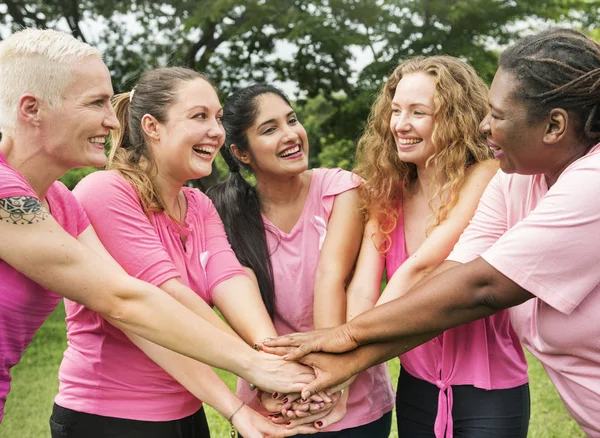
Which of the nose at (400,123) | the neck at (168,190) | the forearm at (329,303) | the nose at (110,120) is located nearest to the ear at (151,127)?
the neck at (168,190)

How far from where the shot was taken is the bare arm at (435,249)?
308cm

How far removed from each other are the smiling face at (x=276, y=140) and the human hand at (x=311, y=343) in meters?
0.86

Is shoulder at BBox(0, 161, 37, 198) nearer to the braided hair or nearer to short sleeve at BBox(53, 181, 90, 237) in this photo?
short sleeve at BBox(53, 181, 90, 237)

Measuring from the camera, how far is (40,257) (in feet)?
7.86

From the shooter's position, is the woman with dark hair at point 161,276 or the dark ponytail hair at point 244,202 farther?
the dark ponytail hair at point 244,202

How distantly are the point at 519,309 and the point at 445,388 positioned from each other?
1.83 ft

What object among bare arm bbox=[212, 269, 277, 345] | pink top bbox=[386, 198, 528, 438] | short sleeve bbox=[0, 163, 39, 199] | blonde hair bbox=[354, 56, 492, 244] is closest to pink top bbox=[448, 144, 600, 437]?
pink top bbox=[386, 198, 528, 438]

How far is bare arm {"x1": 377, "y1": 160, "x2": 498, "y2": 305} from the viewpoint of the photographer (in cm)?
308

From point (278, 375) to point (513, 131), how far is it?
142cm

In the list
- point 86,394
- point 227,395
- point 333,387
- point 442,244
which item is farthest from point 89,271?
point 442,244

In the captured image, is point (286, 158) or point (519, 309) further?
point (286, 158)

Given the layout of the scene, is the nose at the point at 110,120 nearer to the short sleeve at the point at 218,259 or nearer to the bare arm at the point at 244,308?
the short sleeve at the point at 218,259

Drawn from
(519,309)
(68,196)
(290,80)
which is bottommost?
(519,309)

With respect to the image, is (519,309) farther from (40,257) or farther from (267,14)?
(267,14)
